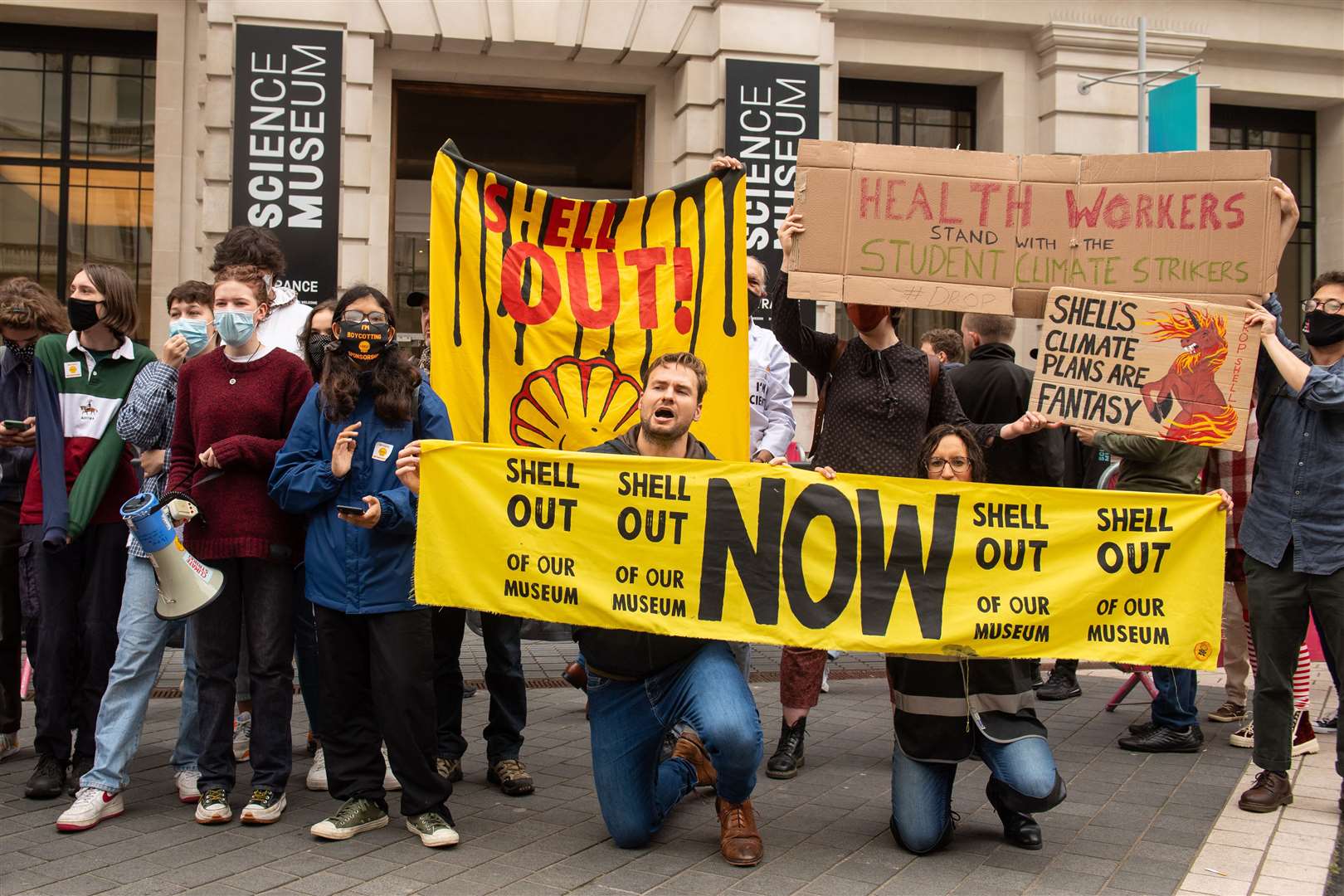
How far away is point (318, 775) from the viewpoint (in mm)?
5613

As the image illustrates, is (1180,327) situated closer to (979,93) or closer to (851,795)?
(851,795)

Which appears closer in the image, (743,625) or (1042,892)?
(1042,892)

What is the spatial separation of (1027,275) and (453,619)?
9.69 feet

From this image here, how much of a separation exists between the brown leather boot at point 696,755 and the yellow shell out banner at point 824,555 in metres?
0.78

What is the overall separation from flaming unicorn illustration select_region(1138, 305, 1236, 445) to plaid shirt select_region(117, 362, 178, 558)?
13.5ft

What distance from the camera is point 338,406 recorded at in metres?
4.91

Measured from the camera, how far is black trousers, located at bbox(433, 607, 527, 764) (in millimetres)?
5715

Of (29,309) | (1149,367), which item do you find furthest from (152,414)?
(1149,367)

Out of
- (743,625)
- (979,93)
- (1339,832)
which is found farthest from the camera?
(979,93)

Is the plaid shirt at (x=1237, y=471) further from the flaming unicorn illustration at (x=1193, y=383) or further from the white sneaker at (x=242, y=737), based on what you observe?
the white sneaker at (x=242, y=737)

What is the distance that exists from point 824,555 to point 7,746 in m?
4.10

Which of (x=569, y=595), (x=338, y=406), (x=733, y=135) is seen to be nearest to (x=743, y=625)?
(x=569, y=595)

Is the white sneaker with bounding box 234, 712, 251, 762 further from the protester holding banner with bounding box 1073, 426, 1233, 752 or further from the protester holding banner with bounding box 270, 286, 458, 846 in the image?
the protester holding banner with bounding box 1073, 426, 1233, 752

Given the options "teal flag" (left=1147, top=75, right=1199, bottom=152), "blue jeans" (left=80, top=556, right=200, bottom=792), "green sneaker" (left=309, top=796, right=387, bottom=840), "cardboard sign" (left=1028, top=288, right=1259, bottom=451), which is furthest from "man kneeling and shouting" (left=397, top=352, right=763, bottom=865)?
"teal flag" (left=1147, top=75, right=1199, bottom=152)
